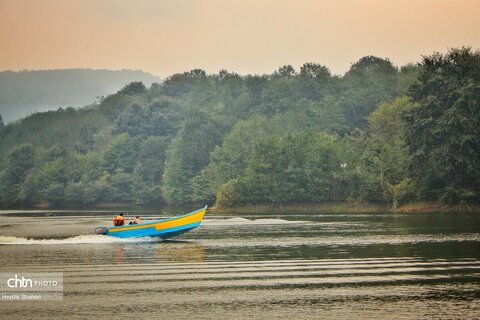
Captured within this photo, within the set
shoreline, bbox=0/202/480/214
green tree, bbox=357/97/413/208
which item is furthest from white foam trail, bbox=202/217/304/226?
green tree, bbox=357/97/413/208

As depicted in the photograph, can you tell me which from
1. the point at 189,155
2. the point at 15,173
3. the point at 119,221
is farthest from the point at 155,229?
the point at 15,173

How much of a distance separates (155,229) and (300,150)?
6254 cm

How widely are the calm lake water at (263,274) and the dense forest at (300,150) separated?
33.9m

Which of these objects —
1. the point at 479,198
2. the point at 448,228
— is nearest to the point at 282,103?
the point at 479,198

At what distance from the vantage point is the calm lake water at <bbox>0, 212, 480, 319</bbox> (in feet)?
104

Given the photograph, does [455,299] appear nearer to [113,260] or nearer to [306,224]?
[113,260]

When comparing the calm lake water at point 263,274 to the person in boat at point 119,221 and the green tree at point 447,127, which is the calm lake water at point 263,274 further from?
the green tree at point 447,127

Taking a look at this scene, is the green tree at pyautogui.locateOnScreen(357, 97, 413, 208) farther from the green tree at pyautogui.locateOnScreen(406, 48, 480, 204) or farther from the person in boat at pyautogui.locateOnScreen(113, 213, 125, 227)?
the person in boat at pyautogui.locateOnScreen(113, 213, 125, 227)

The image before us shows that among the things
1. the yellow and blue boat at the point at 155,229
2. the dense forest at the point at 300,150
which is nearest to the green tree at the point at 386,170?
the dense forest at the point at 300,150

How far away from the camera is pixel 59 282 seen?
3934cm

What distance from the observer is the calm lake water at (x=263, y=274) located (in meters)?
31.8

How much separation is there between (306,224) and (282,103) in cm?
10245

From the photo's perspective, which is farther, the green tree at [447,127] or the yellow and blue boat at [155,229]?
the green tree at [447,127]

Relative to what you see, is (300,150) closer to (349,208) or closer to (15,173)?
(349,208)
